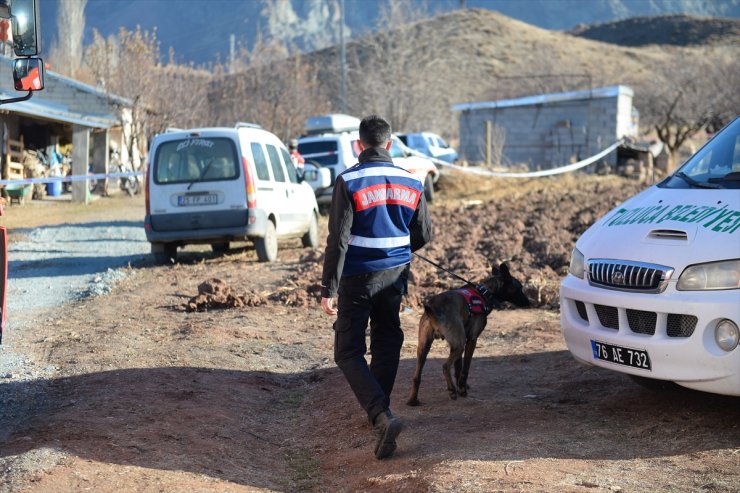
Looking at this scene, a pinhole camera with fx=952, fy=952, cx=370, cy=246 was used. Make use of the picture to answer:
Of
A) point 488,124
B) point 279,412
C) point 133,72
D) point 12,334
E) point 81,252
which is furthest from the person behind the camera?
point 133,72

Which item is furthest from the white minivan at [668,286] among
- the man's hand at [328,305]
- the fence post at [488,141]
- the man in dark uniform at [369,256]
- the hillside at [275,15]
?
the hillside at [275,15]

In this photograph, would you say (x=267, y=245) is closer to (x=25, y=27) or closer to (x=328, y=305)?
(x=25, y=27)

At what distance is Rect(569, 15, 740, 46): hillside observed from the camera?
9381cm

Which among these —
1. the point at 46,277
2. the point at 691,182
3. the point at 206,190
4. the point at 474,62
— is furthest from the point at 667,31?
the point at 691,182

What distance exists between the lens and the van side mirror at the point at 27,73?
6.70 m

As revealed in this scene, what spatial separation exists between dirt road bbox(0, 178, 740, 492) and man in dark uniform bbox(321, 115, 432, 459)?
1.61 feet

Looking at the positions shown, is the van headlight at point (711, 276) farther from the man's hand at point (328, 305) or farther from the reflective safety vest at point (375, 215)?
the man's hand at point (328, 305)

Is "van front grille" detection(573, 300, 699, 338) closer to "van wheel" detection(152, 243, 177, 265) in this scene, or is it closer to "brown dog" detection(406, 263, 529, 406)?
"brown dog" detection(406, 263, 529, 406)

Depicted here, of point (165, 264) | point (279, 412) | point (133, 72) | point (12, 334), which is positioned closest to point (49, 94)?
point (133, 72)

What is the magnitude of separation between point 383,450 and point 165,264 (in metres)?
9.46

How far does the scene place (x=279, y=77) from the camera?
49406mm

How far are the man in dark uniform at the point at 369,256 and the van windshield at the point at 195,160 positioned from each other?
7.92 metres

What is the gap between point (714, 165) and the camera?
638cm

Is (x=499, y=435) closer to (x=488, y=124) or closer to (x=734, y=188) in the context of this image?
(x=734, y=188)
